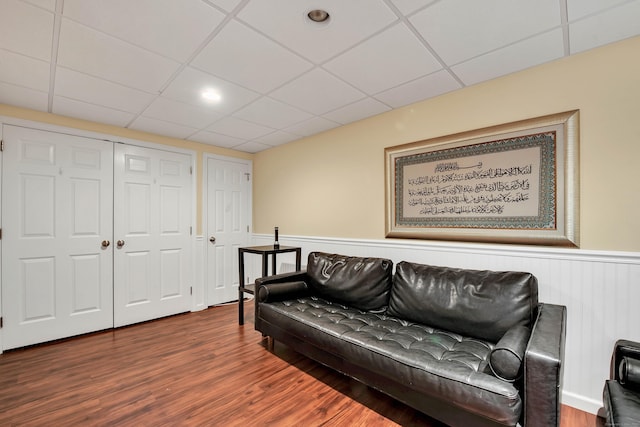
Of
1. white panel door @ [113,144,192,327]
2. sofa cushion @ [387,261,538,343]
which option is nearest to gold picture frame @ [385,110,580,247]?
sofa cushion @ [387,261,538,343]

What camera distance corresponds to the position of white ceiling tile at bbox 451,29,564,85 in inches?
68.6

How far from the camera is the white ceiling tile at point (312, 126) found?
3.15m

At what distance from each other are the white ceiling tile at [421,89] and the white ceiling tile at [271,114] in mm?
865

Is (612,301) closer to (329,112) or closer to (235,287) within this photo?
(329,112)

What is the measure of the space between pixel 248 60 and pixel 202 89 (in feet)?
2.13

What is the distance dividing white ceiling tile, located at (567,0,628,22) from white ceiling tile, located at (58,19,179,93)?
235 cm

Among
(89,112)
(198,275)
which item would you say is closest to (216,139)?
(89,112)

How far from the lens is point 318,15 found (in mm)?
1527

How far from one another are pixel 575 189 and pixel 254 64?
2339 mm

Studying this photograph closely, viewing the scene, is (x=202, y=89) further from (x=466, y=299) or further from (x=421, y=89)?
(x=466, y=299)

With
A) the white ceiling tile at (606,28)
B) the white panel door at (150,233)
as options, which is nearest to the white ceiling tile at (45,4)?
the white panel door at (150,233)

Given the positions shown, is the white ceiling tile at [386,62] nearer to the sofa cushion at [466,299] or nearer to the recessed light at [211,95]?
the recessed light at [211,95]

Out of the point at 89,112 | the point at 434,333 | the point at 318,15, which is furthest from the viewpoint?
the point at 89,112

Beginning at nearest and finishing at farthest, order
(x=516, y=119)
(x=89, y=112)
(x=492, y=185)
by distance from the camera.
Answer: (x=516, y=119)
(x=492, y=185)
(x=89, y=112)
